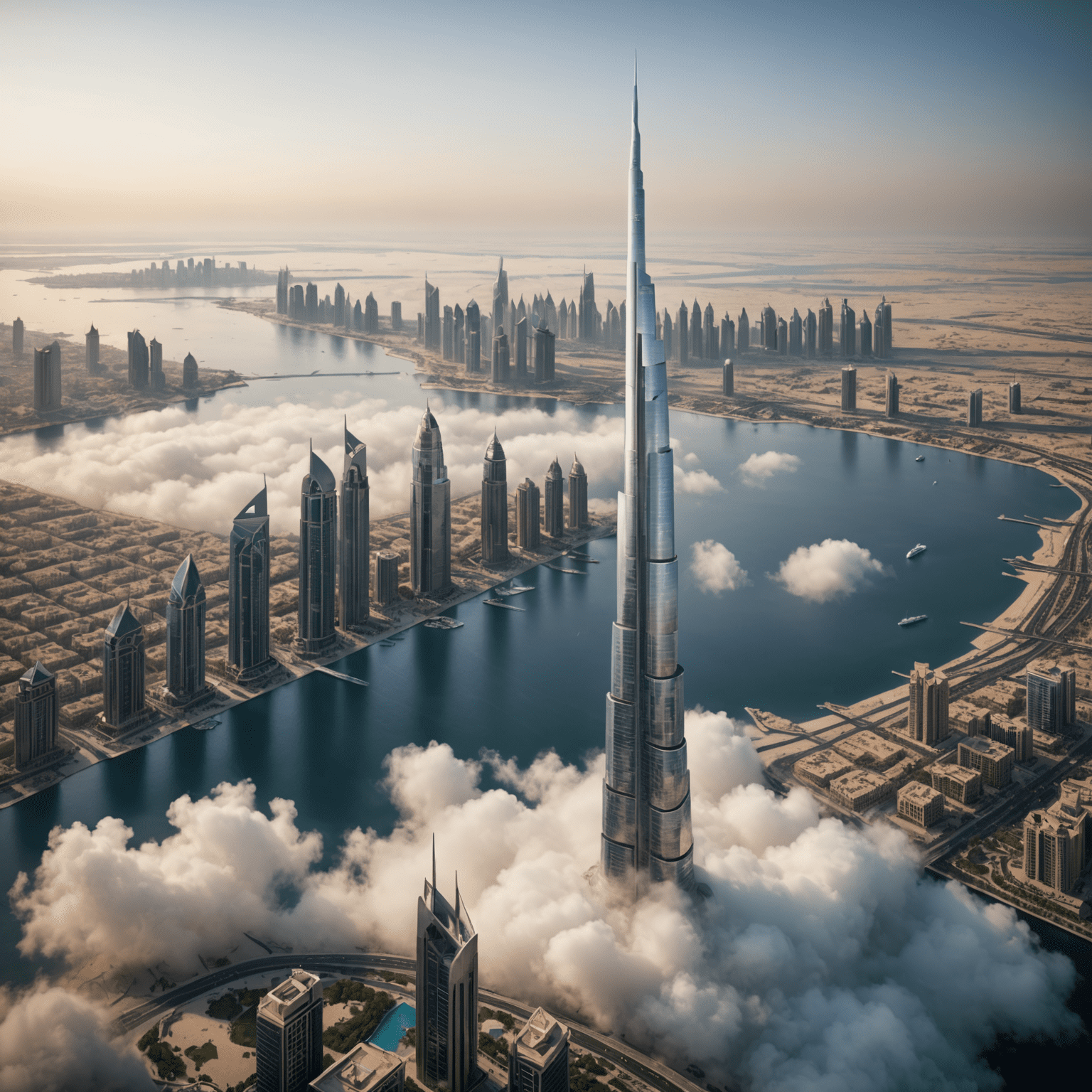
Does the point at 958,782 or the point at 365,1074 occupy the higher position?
the point at 365,1074

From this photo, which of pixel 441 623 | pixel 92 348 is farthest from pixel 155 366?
pixel 441 623

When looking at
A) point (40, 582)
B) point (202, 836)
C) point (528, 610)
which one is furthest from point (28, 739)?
point (528, 610)

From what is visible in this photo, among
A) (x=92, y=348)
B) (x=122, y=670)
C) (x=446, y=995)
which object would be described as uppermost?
(x=92, y=348)

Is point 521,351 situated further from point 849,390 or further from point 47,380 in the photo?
point 47,380

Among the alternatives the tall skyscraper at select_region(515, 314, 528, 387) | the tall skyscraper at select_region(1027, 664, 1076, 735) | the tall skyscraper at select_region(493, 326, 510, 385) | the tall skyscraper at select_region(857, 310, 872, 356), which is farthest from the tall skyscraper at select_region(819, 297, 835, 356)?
the tall skyscraper at select_region(1027, 664, 1076, 735)

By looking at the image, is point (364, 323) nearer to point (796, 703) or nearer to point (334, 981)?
point (796, 703)

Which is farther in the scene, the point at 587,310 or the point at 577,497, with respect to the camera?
the point at 587,310

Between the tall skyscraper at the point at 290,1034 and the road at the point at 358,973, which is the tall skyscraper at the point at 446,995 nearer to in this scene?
the road at the point at 358,973

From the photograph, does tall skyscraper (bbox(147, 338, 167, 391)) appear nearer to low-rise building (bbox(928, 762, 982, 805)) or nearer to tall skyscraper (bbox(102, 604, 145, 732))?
tall skyscraper (bbox(102, 604, 145, 732))

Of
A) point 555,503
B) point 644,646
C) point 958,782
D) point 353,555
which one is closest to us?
point 644,646
